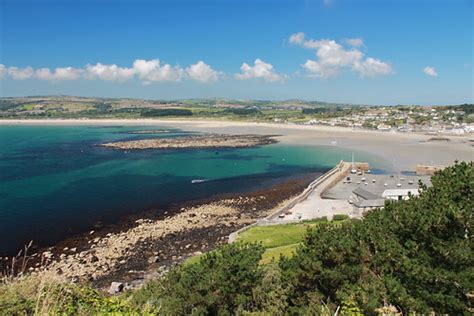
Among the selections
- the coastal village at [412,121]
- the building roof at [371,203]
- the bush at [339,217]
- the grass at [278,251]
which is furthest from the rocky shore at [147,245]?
the coastal village at [412,121]

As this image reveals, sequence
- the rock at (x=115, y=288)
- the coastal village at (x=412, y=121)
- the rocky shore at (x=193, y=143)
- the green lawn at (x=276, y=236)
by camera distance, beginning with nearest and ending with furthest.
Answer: the rock at (x=115, y=288) → the green lawn at (x=276, y=236) → the rocky shore at (x=193, y=143) → the coastal village at (x=412, y=121)

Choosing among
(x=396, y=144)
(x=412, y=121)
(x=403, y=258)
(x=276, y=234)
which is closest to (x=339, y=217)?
(x=276, y=234)

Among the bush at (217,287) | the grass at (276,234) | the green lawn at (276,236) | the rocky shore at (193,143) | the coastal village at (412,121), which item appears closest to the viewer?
the bush at (217,287)

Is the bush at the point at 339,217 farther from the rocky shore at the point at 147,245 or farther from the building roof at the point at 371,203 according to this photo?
the rocky shore at the point at 147,245

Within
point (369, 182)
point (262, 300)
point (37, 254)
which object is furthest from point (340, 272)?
point (369, 182)

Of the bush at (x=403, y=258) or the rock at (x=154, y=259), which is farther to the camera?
the rock at (x=154, y=259)

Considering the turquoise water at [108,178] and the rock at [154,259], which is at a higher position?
the turquoise water at [108,178]

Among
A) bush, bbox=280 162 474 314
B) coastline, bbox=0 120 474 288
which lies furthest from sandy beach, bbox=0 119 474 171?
bush, bbox=280 162 474 314

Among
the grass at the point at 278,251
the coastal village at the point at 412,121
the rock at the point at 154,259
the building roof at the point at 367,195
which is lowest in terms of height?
the rock at the point at 154,259
